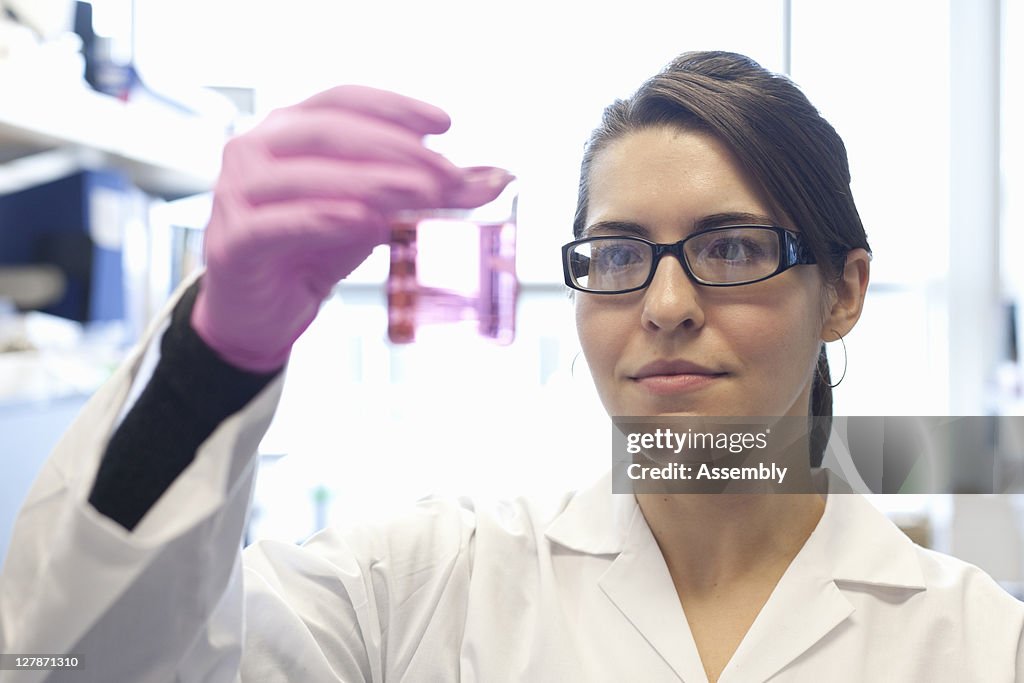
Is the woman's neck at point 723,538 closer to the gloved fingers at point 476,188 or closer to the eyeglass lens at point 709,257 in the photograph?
the eyeglass lens at point 709,257

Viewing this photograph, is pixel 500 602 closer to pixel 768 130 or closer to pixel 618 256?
pixel 618 256

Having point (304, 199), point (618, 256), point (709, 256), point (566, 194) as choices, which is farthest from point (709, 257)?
point (566, 194)

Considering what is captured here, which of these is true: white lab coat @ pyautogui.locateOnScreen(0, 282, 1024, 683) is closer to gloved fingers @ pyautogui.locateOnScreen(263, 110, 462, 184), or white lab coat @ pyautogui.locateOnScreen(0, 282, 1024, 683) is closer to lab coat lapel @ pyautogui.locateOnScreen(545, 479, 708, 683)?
lab coat lapel @ pyautogui.locateOnScreen(545, 479, 708, 683)

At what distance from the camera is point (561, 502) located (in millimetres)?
1097

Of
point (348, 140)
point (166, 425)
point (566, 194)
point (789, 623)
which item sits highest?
point (566, 194)

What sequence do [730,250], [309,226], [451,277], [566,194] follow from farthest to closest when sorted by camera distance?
[566,194] < [730,250] < [451,277] < [309,226]

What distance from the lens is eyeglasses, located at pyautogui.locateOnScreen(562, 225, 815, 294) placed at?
884 mm

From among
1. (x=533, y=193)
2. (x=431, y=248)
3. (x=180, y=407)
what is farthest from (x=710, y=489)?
(x=533, y=193)

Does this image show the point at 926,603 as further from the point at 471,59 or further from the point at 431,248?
the point at 471,59

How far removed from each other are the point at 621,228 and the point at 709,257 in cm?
11

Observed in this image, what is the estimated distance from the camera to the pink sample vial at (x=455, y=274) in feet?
2.47

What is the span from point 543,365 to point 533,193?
0.78 meters

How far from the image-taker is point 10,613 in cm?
62

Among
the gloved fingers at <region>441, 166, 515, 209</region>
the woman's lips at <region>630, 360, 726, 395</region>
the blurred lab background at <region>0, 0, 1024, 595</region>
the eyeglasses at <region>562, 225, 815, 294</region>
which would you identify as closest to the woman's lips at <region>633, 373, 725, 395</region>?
the woman's lips at <region>630, 360, 726, 395</region>
